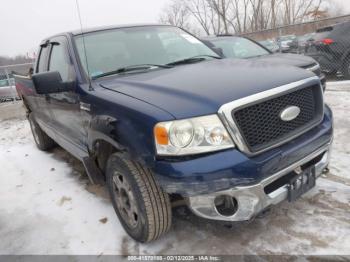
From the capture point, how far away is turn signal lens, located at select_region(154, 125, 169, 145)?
2.29 m

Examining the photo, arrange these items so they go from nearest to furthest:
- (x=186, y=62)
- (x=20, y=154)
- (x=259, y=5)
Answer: (x=186, y=62)
(x=20, y=154)
(x=259, y=5)

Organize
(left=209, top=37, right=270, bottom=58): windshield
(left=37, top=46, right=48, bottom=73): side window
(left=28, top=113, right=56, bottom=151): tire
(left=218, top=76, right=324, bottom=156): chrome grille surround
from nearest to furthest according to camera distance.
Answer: (left=218, top=76, right=324, bottom=156): chrome grille surround
(left=37, top=46, right=48, bottom=73): side window
(left=28, top=113, right=56, bottom=151): tire
(left=209, top=37, right=270, bottom=58): windshield

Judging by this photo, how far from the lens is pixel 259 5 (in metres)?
42.6

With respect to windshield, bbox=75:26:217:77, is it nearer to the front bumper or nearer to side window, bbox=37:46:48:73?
side window, bbox=37:46:48:73

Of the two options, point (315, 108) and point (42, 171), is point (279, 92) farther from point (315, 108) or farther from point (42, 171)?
point (42, 171)

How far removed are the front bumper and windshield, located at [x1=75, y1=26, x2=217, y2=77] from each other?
5.30 feet

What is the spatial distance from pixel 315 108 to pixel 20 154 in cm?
495

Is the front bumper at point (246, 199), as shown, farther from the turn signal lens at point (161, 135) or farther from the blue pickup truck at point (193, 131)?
the turn signal lens at point (161, 135)

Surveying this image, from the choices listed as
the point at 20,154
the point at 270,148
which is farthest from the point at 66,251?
the point at 20,154

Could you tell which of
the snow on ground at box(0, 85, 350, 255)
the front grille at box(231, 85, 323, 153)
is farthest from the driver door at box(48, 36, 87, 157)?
the front grille at box(231, 85, 323, 153)

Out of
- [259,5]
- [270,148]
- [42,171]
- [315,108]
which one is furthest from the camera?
[259,5]

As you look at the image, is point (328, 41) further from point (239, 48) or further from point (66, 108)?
point (66, 108)

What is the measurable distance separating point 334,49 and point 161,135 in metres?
8.11

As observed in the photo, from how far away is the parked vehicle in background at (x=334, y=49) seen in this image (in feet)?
29.1
